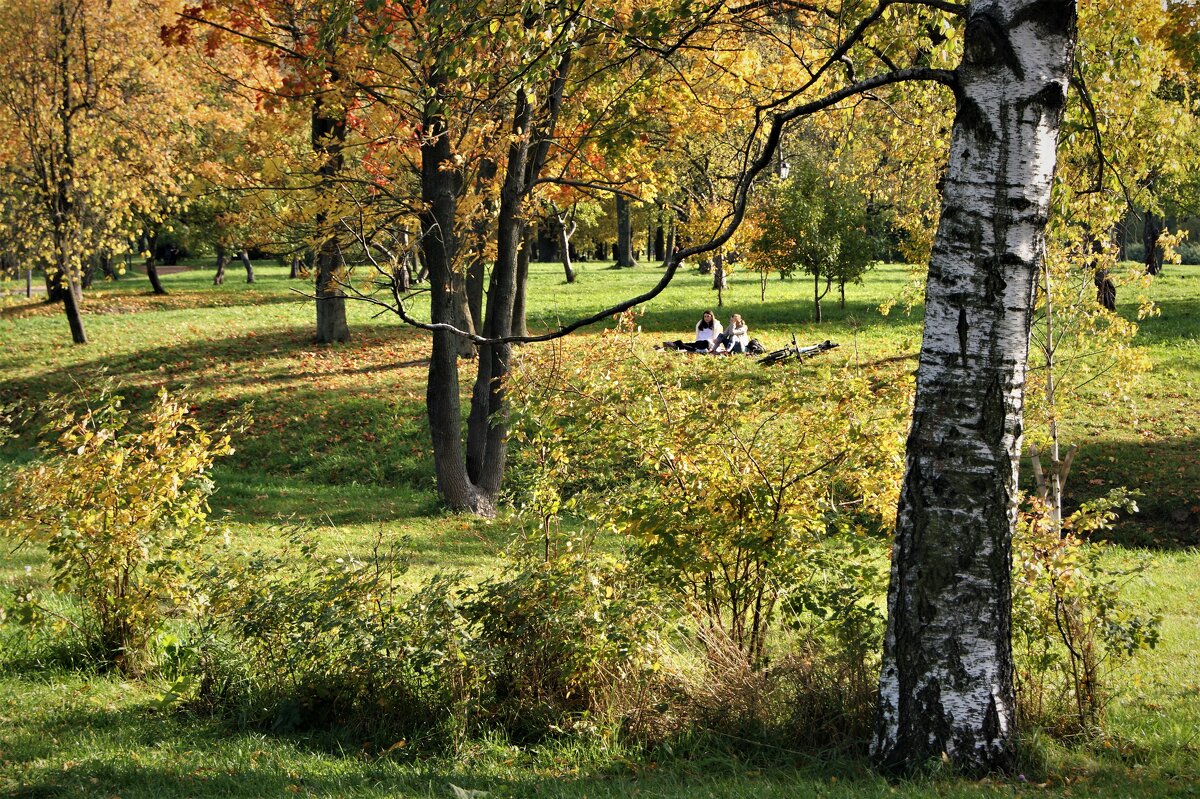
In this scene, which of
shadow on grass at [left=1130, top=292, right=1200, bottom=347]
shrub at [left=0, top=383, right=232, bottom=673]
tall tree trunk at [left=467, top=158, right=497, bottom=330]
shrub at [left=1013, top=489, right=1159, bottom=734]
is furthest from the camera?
shadow on grass at [left=1130, top=292, right=1200, bottom=347]

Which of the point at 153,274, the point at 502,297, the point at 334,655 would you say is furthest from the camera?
the point at 153,274

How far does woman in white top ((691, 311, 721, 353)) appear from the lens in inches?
797

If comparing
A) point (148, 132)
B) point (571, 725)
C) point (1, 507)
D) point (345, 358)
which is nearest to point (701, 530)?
point (571, 725)

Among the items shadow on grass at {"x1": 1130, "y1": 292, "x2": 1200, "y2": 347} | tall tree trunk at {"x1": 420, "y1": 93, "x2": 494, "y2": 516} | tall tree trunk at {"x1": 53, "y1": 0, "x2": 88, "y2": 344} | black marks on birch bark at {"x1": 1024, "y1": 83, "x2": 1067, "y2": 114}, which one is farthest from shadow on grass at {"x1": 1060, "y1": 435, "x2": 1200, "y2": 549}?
tall tree trunk at {"x1": 53, "y1": 0, "x2": 88, "y2": 344}

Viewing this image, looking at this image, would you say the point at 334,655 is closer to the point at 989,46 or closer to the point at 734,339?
the point at 989,46

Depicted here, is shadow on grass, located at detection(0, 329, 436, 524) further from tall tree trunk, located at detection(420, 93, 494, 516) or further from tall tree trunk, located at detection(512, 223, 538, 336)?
tall tree trunk, located at detection(512, 223, 538, 336)

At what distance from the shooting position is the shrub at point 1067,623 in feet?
15.6

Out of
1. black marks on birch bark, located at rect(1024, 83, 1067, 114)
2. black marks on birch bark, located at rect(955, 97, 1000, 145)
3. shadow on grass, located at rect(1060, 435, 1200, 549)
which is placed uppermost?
black marks on birch bark, located at rect(1024, 83, 1067, 114)

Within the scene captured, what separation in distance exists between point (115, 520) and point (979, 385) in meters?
5.04

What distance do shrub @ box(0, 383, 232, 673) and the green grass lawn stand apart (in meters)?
0.36

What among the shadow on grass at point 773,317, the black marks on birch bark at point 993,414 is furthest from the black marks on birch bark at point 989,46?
the shadow on grass at point 773,317

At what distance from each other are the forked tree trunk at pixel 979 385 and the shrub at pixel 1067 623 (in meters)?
0.52

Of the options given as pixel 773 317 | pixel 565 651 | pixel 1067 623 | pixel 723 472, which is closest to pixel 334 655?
pixel 565 651

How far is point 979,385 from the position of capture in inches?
172
